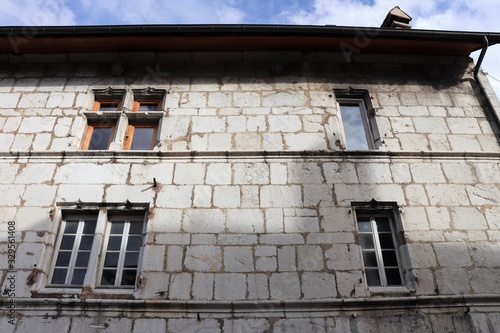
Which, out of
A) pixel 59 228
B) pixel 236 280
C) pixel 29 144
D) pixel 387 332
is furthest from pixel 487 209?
pixel 29 144

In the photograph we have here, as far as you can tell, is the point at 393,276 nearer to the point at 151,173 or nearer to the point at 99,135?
the point at 151,173

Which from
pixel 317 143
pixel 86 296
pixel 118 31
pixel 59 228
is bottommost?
pixel 86 296

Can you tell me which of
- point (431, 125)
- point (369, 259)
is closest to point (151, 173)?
point (369, 259)

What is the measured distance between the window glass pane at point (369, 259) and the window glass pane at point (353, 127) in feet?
5.50

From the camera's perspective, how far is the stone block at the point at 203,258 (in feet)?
16.6

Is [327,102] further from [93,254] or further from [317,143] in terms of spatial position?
[93,254]

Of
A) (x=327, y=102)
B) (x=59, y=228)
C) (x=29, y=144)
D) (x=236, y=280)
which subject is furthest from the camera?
(x=327, y=102)

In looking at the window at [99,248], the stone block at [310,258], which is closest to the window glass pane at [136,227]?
the window at [99,248]

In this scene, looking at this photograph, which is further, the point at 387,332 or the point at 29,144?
the point at 29,144

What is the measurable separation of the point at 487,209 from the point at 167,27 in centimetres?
520

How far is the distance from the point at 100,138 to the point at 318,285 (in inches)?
149

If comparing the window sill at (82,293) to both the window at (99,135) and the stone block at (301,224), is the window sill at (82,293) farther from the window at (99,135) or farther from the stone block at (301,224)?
the window at (99,135)

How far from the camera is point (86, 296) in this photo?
15.9 feet

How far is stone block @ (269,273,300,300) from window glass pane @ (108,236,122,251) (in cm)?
190
